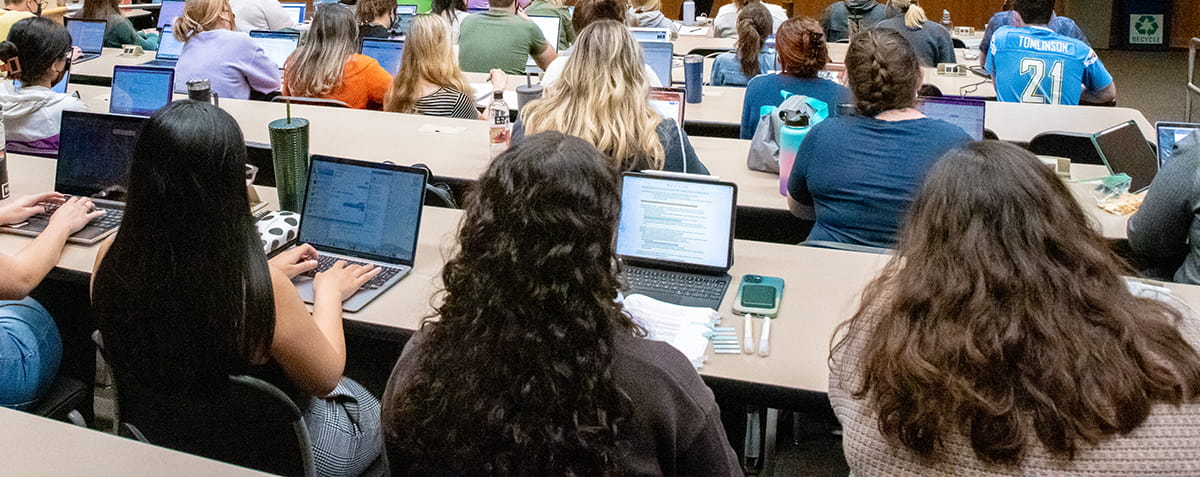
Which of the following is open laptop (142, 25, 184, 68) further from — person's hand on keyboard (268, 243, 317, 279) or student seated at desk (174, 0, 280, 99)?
person's hand on keyboard (268, 243, 317, 279)

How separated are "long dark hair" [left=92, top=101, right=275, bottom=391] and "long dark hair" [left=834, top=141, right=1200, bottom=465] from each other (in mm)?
1075

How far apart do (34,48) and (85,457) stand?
8.81 ft

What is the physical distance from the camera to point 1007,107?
14.8ft

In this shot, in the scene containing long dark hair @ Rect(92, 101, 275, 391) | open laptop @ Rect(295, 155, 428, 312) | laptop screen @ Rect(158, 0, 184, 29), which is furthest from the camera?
laptop screen @ Rect(158, 0, 184, 29)

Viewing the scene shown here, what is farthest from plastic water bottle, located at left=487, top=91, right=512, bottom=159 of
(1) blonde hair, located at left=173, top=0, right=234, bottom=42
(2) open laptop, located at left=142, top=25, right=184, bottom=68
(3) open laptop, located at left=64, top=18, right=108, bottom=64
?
(3) open laptop, located at left=64, top=18, right=108, bottom=64

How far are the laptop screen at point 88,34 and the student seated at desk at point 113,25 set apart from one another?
0.36m

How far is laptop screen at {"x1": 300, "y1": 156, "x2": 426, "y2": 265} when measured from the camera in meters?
2.54

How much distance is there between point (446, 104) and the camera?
14.5 ft

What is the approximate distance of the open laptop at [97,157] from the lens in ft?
9.78

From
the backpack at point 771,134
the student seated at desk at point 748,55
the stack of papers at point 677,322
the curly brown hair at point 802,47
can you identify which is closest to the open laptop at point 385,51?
the student seated at desk at point 748,55

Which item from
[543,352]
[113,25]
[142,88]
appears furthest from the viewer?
[113,25]

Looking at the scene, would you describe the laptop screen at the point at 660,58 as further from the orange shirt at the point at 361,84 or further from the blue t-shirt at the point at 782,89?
the orange shirt at the point at 361,84

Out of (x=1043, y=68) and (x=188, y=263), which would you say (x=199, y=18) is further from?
(x=1043, y=68)

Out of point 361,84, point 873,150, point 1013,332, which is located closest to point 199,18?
point 361,84
